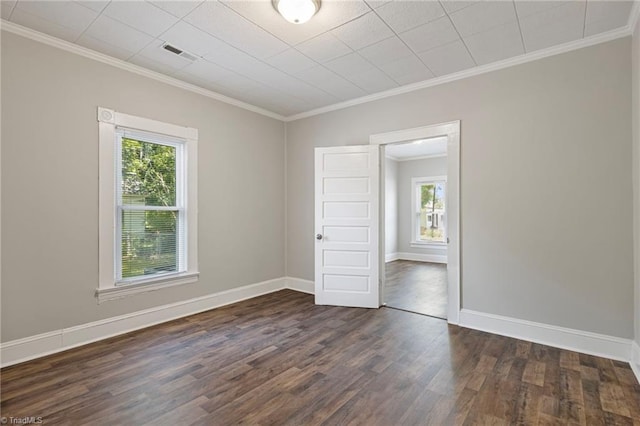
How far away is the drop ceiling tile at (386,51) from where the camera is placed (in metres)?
2.95

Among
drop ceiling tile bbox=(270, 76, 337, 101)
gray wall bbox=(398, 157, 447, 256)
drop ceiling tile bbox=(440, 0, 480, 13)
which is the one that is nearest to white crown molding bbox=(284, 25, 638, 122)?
drop ceiling tile bbox=(270, 76, 337, 101)

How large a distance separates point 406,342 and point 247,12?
3280mm

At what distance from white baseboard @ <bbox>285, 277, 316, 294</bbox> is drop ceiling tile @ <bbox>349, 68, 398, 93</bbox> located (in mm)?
2975

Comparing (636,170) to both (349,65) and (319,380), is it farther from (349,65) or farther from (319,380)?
(319,380)

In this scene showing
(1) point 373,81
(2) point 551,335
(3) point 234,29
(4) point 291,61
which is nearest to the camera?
(3) point 234,29

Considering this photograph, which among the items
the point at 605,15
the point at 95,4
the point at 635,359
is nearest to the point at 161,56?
the point at 95,4

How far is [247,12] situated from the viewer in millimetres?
2484

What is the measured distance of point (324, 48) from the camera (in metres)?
3.04

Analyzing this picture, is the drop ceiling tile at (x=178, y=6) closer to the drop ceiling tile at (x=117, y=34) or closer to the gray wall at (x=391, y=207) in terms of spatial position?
the drop ceiling tile at (x=117, y=34)

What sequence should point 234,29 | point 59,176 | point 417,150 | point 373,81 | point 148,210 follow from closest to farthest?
point 234,29, point 59,176, point 148,210, point 373,81, point 417,150

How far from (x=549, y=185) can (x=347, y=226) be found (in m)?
2.30

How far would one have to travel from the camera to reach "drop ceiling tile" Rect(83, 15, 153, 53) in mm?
2643

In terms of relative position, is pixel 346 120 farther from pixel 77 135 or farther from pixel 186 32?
pixel 77 135

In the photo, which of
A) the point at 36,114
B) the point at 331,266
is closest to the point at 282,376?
the point at 331,266
